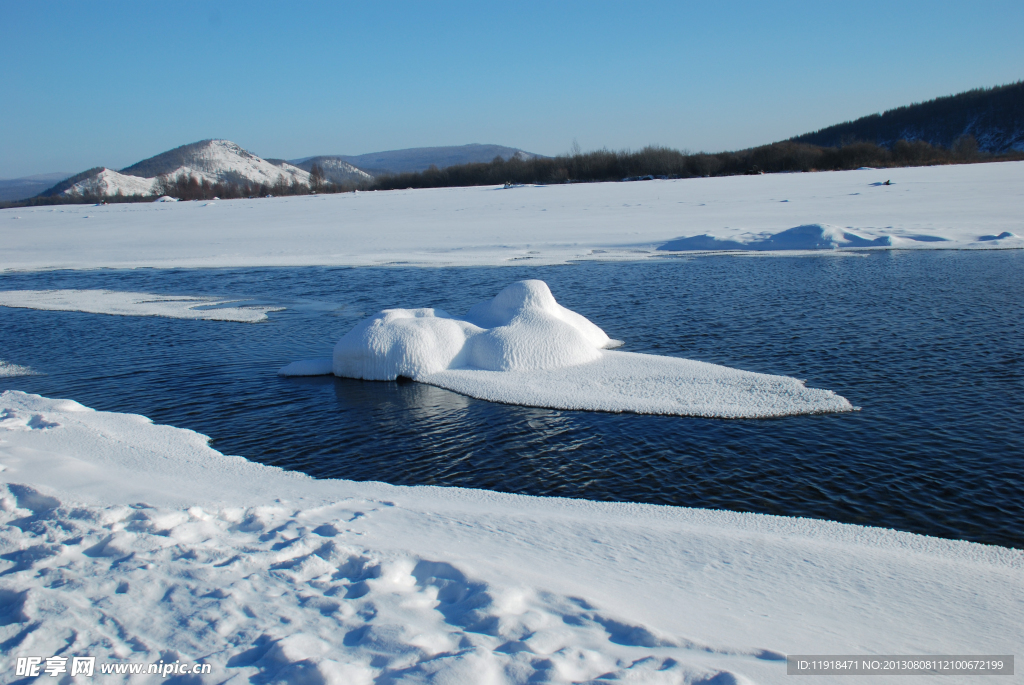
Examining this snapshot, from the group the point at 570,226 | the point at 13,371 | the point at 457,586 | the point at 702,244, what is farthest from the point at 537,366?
the point at 570,226

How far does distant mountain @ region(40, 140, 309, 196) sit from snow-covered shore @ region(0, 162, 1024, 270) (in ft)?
279

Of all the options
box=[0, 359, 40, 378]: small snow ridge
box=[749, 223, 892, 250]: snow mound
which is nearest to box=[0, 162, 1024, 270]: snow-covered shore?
box=[749, 223, 892, 250]: snow mound

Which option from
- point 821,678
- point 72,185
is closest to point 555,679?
point 821,678

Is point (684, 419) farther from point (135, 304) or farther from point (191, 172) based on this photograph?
point (191, 172)

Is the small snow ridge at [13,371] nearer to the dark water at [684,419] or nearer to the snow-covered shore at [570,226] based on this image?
the dark water at [684,419]

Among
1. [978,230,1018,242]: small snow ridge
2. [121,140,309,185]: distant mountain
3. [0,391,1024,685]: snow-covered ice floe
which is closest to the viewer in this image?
[0,391,1024,685]: snow-covered ice floe

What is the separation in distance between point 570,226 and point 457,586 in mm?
21758

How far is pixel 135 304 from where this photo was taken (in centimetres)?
1402

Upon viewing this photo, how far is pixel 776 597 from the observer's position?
3463 mm

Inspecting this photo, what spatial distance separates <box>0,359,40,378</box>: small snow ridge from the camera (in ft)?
29.9

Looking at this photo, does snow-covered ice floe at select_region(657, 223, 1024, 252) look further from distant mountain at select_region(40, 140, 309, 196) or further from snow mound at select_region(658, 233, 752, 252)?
distant mountain at select_region(40, 140, 309, 196)

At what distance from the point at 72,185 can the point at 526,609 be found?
132 metres

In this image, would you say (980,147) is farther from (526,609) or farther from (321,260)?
(526,609)

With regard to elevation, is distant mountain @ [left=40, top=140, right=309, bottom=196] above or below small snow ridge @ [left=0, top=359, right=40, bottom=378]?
above
